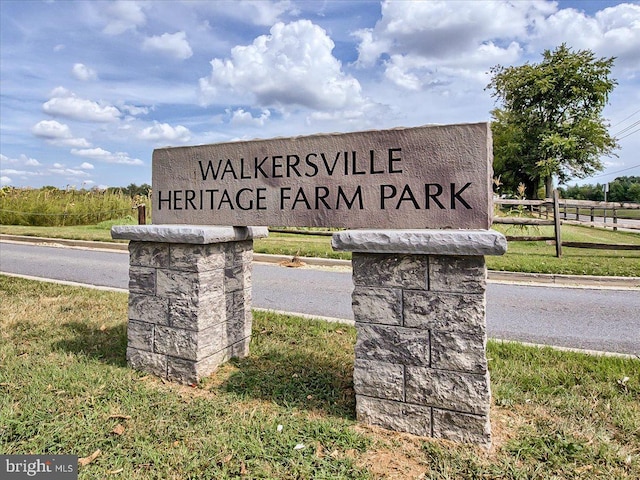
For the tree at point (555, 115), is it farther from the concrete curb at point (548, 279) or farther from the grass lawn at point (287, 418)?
the grass lawn at point (287, 418)

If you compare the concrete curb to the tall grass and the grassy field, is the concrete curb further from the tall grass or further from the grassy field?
the tall grass

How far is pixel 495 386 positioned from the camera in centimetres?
313

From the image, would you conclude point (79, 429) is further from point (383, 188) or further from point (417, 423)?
point (383, 188)

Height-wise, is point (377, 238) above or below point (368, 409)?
above

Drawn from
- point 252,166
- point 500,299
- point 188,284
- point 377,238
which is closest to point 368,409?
point 377,238

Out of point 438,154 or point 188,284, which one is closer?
point 438,154

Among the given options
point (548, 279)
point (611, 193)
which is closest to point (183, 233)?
point (548, 279)

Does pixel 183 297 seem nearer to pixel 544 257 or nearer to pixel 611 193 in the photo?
pixel 544 257

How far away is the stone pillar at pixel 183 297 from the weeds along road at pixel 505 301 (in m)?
2.02

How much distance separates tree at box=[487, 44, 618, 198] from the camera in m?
28.4

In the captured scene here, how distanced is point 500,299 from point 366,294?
14.1 ft

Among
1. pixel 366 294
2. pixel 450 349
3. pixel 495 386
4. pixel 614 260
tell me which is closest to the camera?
pixel 450 349

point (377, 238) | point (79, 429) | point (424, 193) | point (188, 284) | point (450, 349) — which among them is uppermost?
point (424, 193)

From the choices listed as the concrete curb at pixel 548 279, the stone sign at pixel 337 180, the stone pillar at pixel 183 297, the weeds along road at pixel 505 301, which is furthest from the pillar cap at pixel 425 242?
the concrete curb at pixel 548 279
